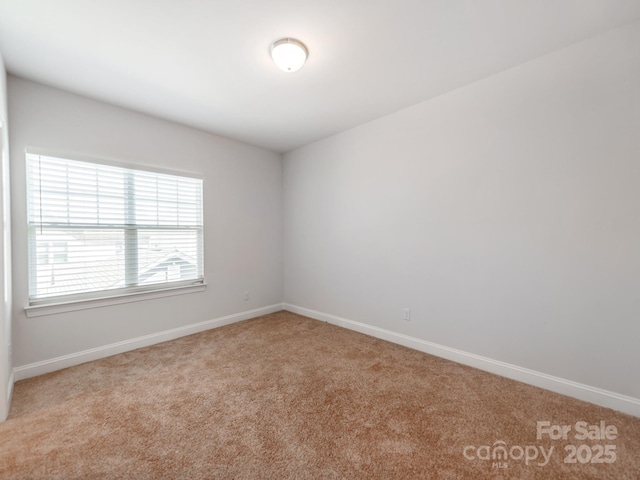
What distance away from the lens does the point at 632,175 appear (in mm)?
1844

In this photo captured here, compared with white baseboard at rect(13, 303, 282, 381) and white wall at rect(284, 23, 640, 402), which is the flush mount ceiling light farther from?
white baseboard at rect(13, 303, 282, 381)

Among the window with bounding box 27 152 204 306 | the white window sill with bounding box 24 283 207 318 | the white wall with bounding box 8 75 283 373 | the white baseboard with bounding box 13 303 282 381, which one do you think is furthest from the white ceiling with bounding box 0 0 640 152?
the white baseboard with bounding box 13 303 282 381

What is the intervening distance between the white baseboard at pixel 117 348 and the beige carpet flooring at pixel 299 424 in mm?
100

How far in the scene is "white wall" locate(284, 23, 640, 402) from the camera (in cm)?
190

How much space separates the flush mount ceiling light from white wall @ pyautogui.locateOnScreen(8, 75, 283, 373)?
195 centimetres

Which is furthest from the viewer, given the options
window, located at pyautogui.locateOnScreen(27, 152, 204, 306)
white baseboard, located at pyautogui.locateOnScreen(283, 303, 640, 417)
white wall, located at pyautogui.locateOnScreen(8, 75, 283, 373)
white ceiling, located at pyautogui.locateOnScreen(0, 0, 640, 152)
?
window, located at pyautogui.locateOnScreen(27, 152, 204, 306)

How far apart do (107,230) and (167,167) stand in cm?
97

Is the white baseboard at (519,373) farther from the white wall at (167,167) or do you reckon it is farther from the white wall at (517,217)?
the white wall at (167,167)

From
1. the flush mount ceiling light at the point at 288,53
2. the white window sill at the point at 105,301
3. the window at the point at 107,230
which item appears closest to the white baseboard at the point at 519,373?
the white window sill at the point at 105,301

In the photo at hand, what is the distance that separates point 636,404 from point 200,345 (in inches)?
149

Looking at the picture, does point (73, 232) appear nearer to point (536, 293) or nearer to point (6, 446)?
point (6, 446)

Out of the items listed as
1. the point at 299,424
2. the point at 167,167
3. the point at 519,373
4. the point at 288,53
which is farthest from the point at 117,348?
the point at 519,373

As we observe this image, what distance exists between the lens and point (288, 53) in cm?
198

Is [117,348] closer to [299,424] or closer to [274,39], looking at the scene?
[299,424]
